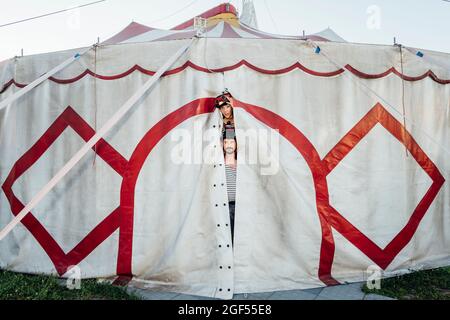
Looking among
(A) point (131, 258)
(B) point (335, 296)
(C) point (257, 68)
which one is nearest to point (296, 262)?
(B) point (335, 296)

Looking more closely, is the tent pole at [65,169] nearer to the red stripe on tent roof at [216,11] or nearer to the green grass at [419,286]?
the red stripe on tent roof at [216,11]

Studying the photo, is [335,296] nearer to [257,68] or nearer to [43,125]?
[257,68]

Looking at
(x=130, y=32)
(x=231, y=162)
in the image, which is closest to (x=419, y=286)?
(x=231, y=162)

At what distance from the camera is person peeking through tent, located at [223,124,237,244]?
10.8 ft

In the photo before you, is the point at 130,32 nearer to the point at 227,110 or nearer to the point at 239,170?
the point at 227,110

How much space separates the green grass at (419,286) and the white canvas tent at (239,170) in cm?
18

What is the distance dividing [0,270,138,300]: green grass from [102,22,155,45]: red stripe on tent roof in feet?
8.86

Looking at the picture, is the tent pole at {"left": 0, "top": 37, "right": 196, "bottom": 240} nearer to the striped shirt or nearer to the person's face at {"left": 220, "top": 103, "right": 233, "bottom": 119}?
the person's face at {"left": 220, "top": 103, "right": 233, "bottom": 119}

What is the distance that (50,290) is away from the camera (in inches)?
116

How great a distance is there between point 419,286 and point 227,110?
2.52 metres

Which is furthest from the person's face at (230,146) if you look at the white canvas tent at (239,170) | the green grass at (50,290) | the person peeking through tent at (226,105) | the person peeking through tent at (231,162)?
the green grass at (50,290)

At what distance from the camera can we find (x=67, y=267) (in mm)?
3418

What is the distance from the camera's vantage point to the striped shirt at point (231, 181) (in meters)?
3.27

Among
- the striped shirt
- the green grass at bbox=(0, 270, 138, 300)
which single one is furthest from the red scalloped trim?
the green grass at bbox=(0, 270, 138, 300)
